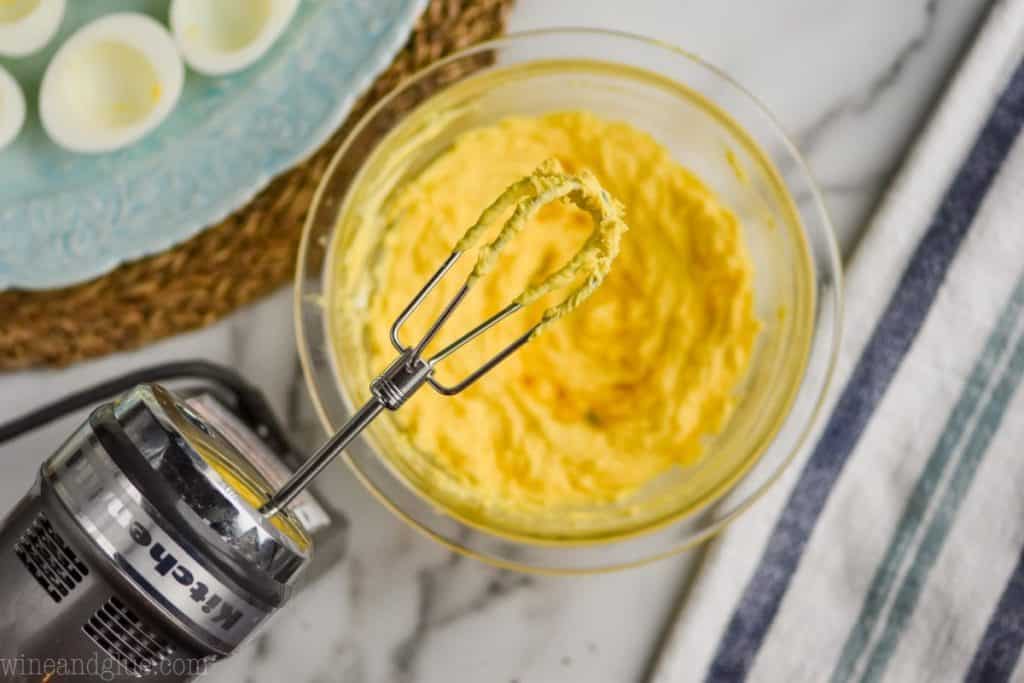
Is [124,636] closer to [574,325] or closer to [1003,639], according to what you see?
[574,325]

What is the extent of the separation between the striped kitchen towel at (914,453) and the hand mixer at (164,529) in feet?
1.19

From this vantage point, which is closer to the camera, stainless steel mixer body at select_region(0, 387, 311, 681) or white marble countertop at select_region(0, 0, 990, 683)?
stainless steel mixer body at select_region(0, 387, 311, 681)

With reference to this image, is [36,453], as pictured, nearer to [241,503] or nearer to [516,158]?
[241,503]

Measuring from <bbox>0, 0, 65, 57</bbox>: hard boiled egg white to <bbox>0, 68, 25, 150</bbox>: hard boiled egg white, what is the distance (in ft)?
0.08

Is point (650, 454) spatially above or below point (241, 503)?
above

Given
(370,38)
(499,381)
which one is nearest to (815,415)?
(499,381)

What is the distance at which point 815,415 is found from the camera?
2.87ft

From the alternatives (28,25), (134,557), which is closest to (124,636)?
(134,557)

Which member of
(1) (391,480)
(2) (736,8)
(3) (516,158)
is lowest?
(1) (391,480)

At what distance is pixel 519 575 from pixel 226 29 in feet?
1.74

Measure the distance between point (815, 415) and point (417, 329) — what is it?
318 mm

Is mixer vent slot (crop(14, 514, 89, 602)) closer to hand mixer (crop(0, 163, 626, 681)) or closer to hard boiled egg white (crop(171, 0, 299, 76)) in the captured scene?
hand mixer (crop(0, 163, 626, 681))

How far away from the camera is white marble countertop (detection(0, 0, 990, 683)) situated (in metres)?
0.96

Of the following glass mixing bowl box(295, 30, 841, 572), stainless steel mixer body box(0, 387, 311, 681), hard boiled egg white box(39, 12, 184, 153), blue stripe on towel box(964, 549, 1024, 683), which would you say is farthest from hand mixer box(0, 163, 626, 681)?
blue stripe on towel box(964, 549, 1024, 683)
